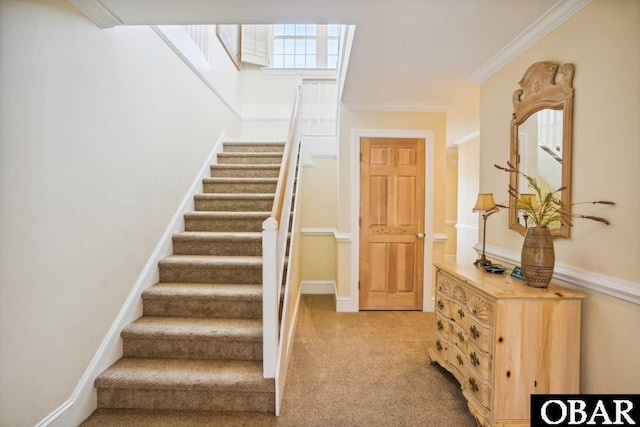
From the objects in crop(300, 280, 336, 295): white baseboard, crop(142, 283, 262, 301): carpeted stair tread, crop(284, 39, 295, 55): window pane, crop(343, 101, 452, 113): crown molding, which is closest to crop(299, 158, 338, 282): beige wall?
crop(300, 280, 336, 295): white baseboard

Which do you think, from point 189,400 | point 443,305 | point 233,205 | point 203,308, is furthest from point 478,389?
point 233,205

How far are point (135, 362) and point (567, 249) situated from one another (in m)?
2.73

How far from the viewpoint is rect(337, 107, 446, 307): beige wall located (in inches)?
138

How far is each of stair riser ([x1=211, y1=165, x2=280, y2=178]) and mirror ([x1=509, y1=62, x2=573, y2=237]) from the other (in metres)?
2.49

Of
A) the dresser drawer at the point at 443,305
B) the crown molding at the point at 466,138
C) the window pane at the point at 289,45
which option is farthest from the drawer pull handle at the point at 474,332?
the window pane at the point at 289,45

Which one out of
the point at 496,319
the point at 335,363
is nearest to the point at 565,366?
the point at 496,319

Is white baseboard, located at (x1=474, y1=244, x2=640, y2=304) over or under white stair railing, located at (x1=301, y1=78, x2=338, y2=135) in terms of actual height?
under

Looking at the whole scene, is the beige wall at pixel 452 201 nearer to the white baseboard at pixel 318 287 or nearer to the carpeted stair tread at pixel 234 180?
the white baseboard at pixel 318 287

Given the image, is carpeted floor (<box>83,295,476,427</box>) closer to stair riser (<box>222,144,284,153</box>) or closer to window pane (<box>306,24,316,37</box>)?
stair riser (<box>222,144,284,153</box>)

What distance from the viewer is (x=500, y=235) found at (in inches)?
90.4

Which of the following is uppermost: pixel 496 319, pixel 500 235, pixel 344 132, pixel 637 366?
pixel 344 132

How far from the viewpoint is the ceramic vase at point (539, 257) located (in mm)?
1574

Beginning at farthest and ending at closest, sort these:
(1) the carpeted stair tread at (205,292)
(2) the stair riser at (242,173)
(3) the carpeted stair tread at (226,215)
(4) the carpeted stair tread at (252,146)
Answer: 1. (4) the carpeted stair tread at (252,146)
2. (2) the stair riser at (242,173)
3. (3) the carpeted stair tread at (226,215)
4. (1) the carpeted stair tread at (205,292)

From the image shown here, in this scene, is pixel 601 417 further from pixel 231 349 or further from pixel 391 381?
pixel 231 349
